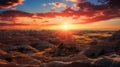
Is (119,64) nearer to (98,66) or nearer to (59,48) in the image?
(98,66)

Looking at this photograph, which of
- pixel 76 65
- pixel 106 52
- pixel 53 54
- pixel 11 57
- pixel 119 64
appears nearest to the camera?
pixel 119 64

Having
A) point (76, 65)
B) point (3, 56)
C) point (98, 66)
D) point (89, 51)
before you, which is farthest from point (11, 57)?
point (98, 66)

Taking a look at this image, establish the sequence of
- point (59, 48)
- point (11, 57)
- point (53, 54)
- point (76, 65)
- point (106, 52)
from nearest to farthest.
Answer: point (76, 65), point (11, 57), point (106, 52), point (53, 54), point (59, 48)

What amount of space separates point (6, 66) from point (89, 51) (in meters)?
32.2

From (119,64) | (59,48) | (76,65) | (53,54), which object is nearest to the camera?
(119,64)

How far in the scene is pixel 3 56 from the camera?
2542 inches

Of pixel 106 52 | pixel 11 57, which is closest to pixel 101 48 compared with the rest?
pixel 106 52

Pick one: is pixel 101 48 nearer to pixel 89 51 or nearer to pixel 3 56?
pixel 89 51

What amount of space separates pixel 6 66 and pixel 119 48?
39.0 metres

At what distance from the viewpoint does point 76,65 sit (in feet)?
128

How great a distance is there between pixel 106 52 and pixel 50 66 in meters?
32.6

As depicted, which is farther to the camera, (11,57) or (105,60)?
(11,57)

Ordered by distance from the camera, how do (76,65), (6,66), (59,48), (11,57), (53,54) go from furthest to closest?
(59,48) < (53,54) < (11,57) < (6,66) < (76,65)

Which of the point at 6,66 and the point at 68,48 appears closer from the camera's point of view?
the point at 6,66
